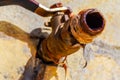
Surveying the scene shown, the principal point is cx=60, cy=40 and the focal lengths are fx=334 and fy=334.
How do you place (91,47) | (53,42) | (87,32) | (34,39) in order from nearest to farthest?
(87,32)
(53,42)
(34,39)
(91,47)

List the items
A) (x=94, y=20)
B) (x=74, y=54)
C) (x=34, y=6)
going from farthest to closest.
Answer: (x=74, y=54), (x=34, y=6), (x=94, y=20)

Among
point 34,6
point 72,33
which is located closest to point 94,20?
point 72,33

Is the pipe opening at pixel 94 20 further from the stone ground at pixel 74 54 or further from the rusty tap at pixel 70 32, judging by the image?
the stone ground at pixel 74 54

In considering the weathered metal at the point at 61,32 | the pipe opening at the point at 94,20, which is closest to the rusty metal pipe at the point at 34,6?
the weathered metal at the point at 61,32

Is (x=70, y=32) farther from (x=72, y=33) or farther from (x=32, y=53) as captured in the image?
(x=32, y=53)

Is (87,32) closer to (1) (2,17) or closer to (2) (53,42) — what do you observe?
(2) (53,42)

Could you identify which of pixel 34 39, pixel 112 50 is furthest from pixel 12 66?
pixel 112 50
